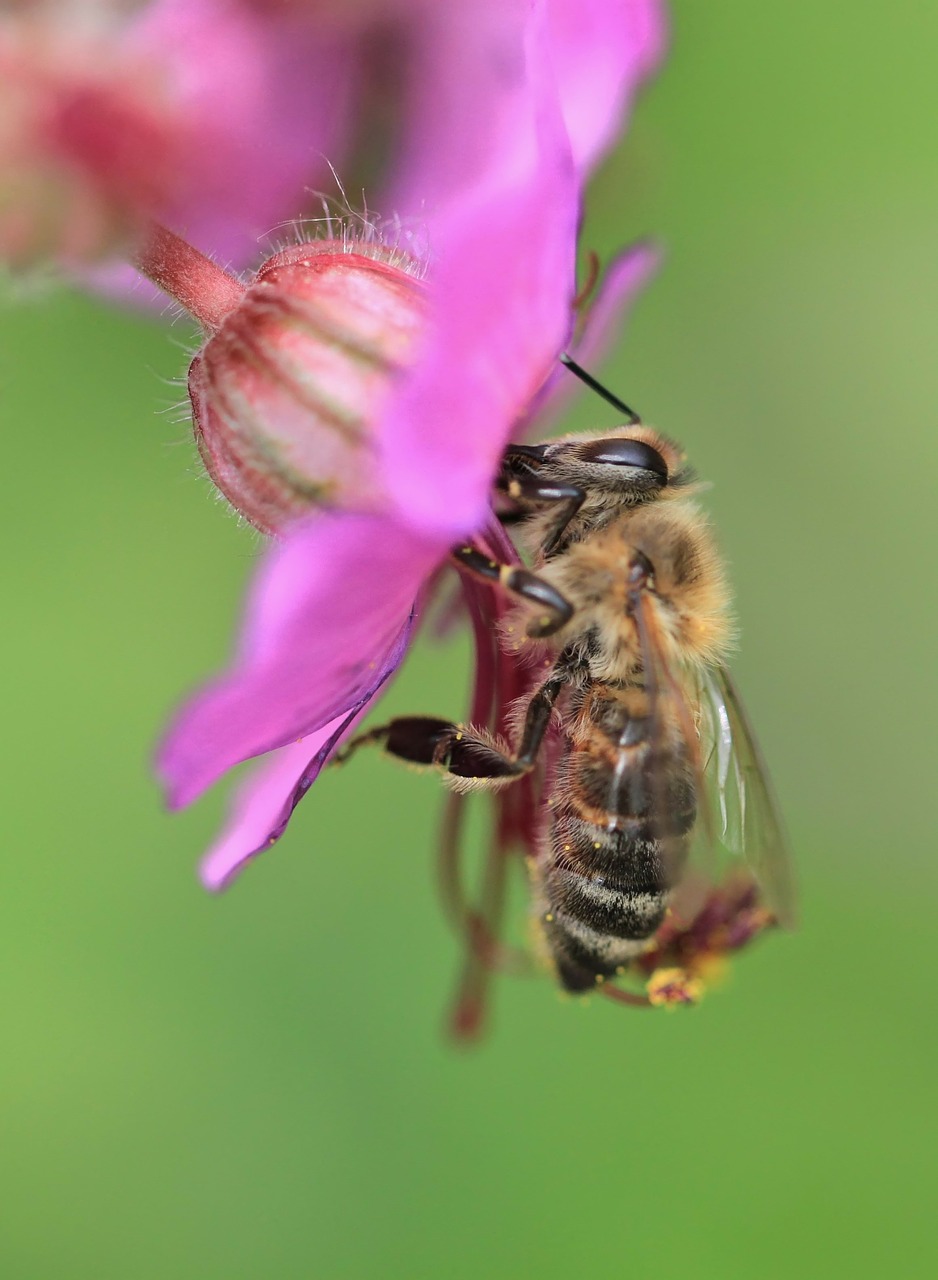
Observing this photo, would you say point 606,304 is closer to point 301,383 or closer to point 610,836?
point 301,383

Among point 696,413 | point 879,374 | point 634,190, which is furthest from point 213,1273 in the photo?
point 879,374

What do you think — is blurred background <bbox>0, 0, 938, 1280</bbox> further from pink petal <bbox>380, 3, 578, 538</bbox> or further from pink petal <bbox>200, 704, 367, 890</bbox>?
pink petal <bbox>380, 3, 578, 538</bbox>

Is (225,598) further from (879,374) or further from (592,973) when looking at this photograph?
(879,374)

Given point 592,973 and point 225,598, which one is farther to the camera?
point 225,598

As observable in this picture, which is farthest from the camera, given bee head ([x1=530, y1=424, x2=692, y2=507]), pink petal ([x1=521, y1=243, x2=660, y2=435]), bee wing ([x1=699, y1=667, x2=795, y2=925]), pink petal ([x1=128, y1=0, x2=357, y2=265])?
pink petal ([x1=128, y1=0, x2=357, y2=265])

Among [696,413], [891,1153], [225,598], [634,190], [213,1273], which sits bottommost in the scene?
[213,1273]

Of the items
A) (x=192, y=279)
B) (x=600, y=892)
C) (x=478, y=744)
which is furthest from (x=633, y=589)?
(x=192, y=279)

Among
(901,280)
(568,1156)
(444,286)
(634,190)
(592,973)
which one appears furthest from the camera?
(901,280)

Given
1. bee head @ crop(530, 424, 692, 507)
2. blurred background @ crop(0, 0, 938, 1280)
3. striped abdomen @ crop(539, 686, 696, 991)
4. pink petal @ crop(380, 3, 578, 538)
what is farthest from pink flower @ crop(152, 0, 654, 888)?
blurred background @ crop(0, 0, 938, 1280)

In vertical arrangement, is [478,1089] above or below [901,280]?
below
